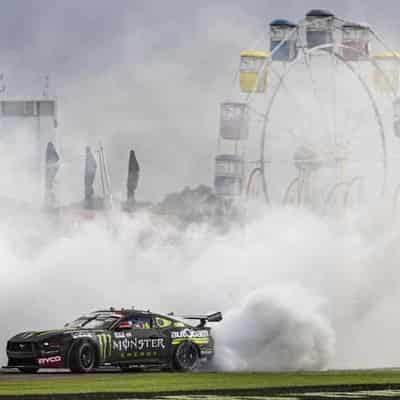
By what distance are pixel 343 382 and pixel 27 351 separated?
284 inches

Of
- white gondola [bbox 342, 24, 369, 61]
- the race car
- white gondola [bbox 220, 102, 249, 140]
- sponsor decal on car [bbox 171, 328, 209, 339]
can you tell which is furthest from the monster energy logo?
white gondola [bbox 220, 102, 249, 140]

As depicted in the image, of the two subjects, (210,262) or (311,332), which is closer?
(311,332)

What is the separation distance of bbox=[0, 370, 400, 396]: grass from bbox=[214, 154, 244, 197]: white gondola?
86.8m

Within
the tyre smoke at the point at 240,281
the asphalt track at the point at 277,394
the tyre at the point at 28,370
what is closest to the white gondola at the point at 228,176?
the tyre smoke at the point at 240,281

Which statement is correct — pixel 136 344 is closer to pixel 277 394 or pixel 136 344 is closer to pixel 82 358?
pixel 82 358

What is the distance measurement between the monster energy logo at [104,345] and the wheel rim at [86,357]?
0.26 metres

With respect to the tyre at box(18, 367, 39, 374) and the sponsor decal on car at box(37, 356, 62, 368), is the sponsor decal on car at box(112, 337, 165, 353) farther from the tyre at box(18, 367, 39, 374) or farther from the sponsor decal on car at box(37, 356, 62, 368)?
the tyre at box(18, 367, 39, 374)

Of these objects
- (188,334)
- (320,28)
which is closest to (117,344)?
(188,334)

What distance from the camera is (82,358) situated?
30141 mm

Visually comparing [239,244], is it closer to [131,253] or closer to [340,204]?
[131,253]

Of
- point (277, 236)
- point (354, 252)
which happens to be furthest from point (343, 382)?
point (277, 236)

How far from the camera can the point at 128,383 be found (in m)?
26.9

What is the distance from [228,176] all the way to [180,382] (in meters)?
→ 96.3

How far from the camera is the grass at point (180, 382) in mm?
24953
